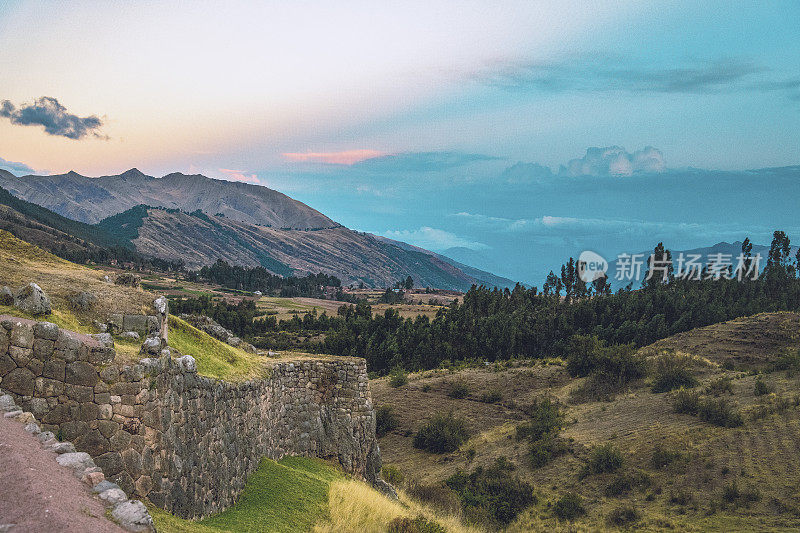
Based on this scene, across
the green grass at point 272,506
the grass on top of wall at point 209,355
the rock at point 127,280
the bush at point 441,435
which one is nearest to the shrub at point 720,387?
the bush at point 441,435

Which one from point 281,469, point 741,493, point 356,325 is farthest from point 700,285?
point 281,469

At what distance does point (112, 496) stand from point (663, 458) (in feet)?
121

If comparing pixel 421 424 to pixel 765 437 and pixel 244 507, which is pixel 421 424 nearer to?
pixel 765 437

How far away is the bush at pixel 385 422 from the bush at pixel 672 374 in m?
24.7

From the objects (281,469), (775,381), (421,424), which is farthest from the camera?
(421,424)

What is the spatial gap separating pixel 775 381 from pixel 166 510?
5018 cm

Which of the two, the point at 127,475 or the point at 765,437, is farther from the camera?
the point at 765,437

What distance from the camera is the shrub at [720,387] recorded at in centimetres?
4428

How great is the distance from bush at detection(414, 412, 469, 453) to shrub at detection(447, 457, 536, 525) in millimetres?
6307

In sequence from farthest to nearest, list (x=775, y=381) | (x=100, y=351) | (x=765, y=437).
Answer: (x=775, y=381)
(x=765, y=437)
(x=100, y=351)

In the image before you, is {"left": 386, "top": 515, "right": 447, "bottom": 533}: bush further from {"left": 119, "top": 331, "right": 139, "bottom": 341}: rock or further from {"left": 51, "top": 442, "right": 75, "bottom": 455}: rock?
{"left": 51, "top": 442, "right": 75, "bottom": 455}: rock

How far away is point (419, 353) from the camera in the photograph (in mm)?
84375

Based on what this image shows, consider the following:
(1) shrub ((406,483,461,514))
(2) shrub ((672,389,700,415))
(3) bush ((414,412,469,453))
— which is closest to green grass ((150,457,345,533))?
(1) shrub ((406,483,461,514))

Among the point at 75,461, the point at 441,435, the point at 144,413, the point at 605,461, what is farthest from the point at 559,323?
the point at 75,461
